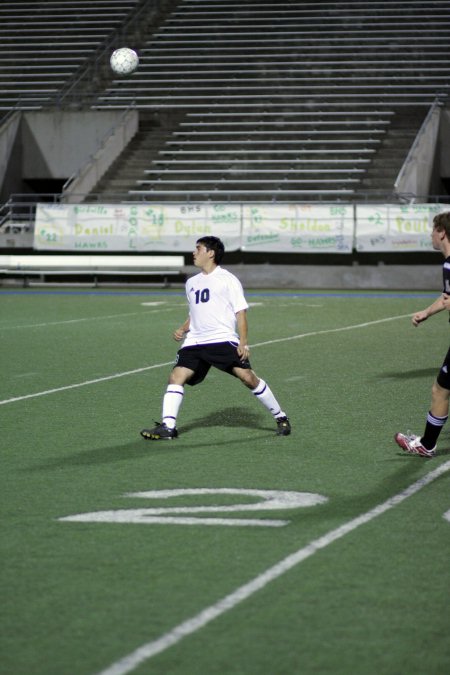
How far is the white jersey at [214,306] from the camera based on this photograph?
28.5 feet

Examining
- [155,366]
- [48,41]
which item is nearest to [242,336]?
[155,366]

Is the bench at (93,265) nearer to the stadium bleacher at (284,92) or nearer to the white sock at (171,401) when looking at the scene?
the stadium bleacher at (284,92)

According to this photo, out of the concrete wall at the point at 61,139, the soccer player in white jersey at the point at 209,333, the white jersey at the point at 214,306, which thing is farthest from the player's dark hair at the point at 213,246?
the concrete wall at the point at 61,139

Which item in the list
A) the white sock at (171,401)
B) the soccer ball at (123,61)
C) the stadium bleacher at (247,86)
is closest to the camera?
the white sock at (171,401)

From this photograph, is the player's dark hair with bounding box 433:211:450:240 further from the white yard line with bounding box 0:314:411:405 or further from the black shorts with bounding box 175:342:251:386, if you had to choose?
the white yard line with bounding box 0:314:411:405

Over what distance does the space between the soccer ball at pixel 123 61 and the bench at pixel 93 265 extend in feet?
25.5

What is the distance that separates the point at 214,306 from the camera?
8703 mm

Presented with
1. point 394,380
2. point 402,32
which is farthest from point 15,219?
point 394,380

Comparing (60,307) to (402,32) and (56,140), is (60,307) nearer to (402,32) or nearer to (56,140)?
(56,140)

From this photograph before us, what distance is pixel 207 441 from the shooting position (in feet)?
28.6

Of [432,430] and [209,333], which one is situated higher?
[209,333]

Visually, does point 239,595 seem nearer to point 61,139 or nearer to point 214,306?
point 214,306

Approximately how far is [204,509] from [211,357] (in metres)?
2.38

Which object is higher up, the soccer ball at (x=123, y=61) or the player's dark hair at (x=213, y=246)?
the soccer ball at (x=123, y=61)
